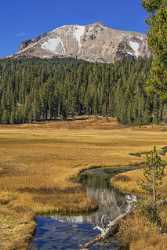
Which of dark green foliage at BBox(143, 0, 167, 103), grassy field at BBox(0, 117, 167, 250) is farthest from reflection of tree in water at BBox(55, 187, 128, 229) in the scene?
dark green foliage at BBox(143, 0, 167, 103)

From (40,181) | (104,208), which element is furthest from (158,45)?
(40,181)

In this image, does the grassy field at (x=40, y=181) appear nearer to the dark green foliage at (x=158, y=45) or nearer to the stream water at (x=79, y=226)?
the stream water at (x=79, y=226)

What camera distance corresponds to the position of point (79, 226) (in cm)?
3353

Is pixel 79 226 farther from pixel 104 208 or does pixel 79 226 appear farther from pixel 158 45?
pixel 158 45

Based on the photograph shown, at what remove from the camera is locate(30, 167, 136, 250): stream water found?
2811 centimetres

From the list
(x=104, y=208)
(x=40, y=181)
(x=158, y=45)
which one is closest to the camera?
(x=158, y=45)

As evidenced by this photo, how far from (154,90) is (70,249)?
36.4ft

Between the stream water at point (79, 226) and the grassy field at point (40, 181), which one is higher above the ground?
the grassy field at point (40, 181)

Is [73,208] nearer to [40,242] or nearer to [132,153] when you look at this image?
[40,242]

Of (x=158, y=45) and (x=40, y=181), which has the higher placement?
(x=158, y=45)

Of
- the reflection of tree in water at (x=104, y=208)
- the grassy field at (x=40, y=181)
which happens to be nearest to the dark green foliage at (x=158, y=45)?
the reflection of tree in water at (x=104, y=208)

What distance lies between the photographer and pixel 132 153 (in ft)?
274

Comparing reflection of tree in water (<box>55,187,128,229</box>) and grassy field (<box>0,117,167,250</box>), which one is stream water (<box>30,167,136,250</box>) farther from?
grassy field (<box>0,117,167,250</box>)

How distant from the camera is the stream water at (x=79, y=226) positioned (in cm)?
2811
